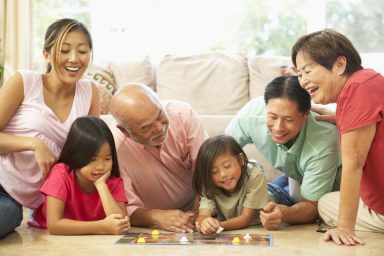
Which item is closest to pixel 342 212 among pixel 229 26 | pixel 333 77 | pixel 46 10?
pixel 333 77

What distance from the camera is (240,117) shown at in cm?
285

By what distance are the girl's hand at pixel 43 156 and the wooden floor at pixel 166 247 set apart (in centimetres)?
29

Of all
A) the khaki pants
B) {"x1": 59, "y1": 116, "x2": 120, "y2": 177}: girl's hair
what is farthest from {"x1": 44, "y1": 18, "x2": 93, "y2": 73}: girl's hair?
the khaki pants

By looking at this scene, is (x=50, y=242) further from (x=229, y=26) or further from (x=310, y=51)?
(x=229, y=26)

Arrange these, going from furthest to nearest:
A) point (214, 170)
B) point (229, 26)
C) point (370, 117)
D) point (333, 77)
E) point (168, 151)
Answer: point (229, 26), point (168, 151), point (214, 170), point (333, 77), point (370, 117)

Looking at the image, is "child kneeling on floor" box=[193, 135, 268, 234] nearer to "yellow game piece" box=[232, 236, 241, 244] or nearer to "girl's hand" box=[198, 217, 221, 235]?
"girl's hand" box=[198, 217, 221, 235]

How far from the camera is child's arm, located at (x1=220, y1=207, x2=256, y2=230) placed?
8.30ft

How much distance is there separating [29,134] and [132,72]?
5.37 feet

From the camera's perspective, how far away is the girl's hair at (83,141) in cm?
247

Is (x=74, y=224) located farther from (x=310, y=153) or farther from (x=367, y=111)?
(x=367, y=111)

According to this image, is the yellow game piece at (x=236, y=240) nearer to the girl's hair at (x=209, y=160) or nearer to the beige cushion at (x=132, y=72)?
the girl's hair at (x=209, y=160)

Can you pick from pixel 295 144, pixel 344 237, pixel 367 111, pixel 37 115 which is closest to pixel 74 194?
pixel 37 115

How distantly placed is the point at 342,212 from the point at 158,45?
111 inches

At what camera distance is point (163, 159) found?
2.70m
